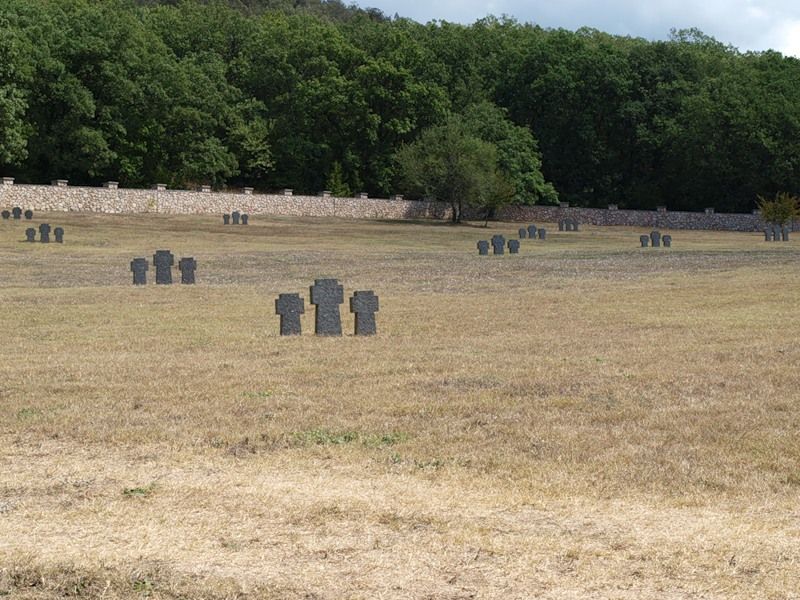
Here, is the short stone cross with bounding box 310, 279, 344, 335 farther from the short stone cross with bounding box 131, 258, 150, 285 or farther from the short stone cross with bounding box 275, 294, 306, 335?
the short stone cross with bounding box 131, 258, 150, 285

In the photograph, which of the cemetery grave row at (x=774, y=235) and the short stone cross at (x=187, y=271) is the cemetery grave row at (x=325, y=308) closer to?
the short stone cross at (x=187, y=271)

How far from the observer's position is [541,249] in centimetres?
5159

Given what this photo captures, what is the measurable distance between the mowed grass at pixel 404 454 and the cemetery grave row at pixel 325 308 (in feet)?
1.49

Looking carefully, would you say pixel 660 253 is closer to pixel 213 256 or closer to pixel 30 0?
pixel 213 256

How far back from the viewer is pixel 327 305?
18.6 m

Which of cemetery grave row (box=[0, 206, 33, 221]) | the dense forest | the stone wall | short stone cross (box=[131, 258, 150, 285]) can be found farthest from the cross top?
the stone wall

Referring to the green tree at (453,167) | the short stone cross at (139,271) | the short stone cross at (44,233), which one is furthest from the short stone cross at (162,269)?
the green tree at (453,167)

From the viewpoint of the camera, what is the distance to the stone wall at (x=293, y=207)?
237 feet

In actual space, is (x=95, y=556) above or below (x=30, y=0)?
below

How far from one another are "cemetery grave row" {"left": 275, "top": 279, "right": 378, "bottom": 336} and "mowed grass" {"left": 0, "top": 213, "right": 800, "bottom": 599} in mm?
453

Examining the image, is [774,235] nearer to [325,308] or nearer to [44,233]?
[44,233]

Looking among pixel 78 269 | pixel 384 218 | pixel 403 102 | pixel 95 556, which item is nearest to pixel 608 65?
pixel 403 102

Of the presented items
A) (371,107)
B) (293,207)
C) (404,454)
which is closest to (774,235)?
(293,207)

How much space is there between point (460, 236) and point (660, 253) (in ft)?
71.1
